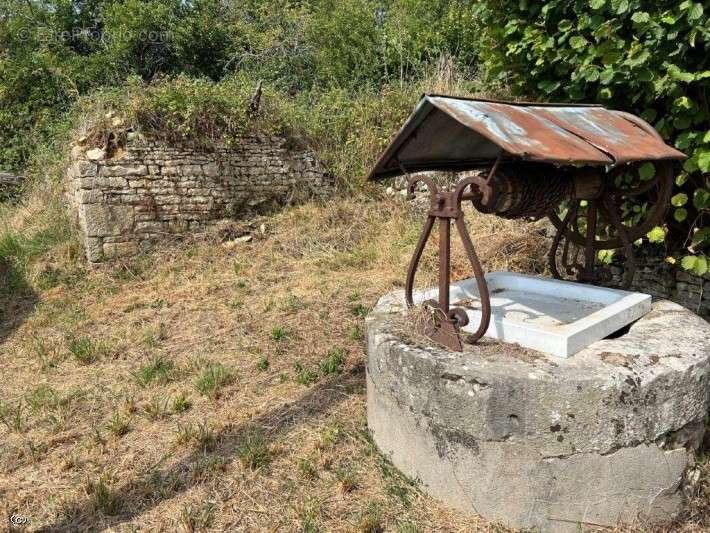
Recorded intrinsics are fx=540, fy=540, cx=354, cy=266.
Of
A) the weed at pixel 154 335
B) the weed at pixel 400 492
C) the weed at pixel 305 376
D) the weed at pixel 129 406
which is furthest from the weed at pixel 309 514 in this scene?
the weed at pixel 154 335

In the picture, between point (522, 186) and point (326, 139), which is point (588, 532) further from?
point (326, 139)

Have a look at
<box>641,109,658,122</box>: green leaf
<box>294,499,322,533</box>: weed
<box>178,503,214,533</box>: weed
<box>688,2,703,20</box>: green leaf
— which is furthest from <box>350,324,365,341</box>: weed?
<box>688,2,703,20</box>: green leaf

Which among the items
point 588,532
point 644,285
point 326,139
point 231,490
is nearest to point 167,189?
point 326,139

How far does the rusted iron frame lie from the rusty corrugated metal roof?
21cm

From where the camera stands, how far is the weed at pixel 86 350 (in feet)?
14.9

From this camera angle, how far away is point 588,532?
2348mm

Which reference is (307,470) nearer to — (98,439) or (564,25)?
(98,439)

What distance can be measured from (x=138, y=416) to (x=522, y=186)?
112 inches

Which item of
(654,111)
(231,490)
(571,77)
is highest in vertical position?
(571,77)

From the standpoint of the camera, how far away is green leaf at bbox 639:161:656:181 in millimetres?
3389

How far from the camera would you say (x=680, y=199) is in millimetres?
3596

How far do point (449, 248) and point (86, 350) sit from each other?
3483 millimetres

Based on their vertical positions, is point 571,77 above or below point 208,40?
below

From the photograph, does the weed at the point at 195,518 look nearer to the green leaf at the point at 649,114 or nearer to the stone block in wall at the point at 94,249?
the green leaf at the point at 649,114
